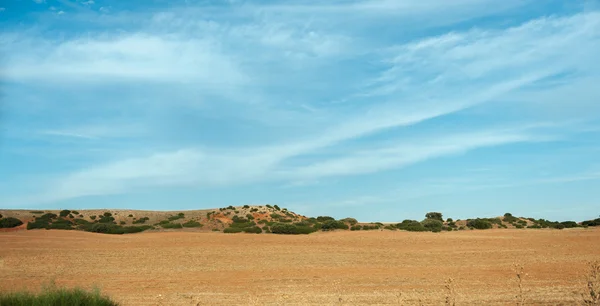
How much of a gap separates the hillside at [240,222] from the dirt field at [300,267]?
380 inches

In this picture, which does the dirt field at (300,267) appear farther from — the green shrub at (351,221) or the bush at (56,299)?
the green shrub at (351,221)

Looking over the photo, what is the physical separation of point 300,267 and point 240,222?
39160 millimetres

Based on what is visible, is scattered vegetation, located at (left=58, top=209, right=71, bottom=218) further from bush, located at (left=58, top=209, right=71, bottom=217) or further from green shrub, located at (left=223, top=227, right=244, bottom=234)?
green shrub, located at (left=223, top=227, right=244, bottom=234)

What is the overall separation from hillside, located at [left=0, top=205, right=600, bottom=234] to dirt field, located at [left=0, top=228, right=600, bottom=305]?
9.66 metres

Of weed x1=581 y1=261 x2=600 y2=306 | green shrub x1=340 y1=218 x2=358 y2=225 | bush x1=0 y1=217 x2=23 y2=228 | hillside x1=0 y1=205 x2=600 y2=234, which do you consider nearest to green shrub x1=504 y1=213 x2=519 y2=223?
hillside x1=0 y1=205 x2=600 y2=234

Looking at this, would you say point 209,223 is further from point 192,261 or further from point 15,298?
point 15,298

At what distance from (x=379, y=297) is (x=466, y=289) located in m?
3.17

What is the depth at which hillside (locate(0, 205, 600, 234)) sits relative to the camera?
49.7m

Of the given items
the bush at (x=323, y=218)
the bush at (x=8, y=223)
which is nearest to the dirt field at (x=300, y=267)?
the bush at (x=8, y=223)

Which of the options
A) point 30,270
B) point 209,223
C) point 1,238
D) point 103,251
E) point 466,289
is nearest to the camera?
point 466,289

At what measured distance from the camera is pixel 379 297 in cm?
1653

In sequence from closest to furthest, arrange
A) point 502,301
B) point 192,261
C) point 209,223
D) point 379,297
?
point 502,301 → point 379,297 → point 192,261 → point 209,223

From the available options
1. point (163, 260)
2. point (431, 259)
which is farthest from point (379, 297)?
point (163, 260)

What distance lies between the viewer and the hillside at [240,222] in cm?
4972
